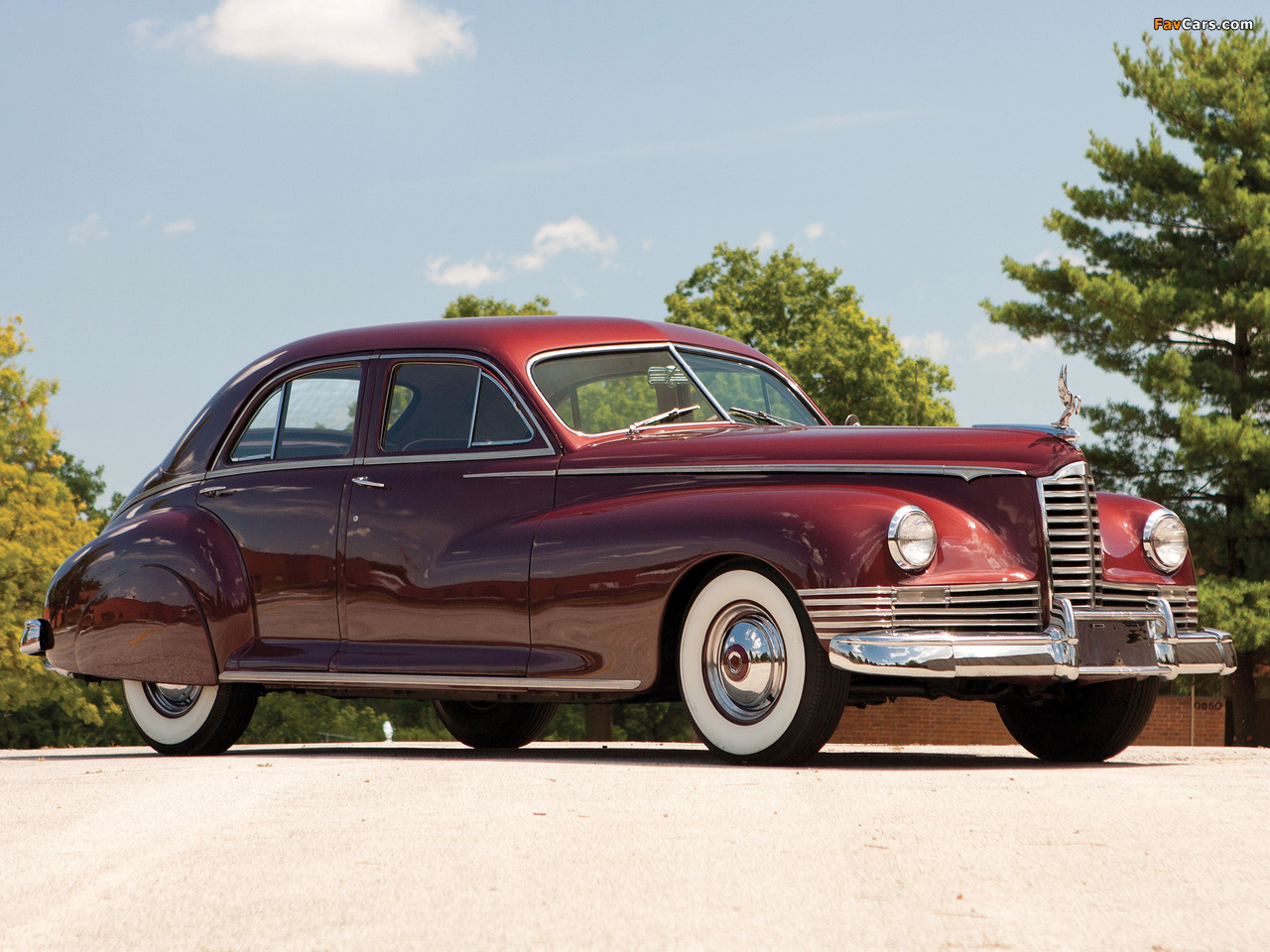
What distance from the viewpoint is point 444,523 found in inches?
296

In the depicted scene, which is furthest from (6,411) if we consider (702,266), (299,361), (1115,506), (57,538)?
(1115,506)

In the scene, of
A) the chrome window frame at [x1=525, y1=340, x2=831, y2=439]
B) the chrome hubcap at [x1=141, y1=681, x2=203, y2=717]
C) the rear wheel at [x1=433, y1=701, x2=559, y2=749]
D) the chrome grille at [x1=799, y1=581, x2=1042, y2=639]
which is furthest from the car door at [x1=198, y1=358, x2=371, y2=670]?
the chrome grille at [x1=799, y1=581, x2=1042, y2=639]

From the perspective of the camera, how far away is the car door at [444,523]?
7.29 metres

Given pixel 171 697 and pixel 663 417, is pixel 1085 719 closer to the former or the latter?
pixel 663 417

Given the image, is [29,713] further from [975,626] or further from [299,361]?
[975,626]

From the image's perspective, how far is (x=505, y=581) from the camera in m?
7.24

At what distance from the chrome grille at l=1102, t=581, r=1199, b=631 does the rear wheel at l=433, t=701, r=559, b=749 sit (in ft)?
12.5

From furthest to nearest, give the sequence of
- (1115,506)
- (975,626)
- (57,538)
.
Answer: (57,538)
(1115,506)
(975,626)

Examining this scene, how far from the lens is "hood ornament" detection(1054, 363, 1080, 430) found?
23.8 ft

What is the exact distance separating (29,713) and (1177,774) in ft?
151

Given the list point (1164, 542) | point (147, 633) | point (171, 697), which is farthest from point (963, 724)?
point (147, 633)

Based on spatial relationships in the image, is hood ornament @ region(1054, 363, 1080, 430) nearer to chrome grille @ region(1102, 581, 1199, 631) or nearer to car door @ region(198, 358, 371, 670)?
chrome grille @ region(1102, 581, 1199, 631)

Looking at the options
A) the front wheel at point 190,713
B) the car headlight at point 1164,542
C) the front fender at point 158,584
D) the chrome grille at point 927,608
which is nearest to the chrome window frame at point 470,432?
the front fender at point 158,584

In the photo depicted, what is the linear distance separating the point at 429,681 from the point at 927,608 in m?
2.47
